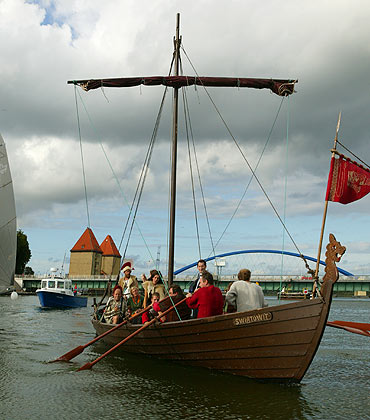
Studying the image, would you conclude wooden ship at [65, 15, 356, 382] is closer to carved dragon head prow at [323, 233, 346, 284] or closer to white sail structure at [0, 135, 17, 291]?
carved dragon head prow at [323, 233, 346, 284]

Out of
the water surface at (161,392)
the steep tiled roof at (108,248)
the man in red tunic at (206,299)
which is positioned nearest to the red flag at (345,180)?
the man in red tunic at (206,299)

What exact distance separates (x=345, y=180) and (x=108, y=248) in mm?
143743

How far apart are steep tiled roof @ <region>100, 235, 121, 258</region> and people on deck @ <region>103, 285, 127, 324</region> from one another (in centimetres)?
13485

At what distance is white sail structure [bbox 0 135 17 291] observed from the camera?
3164 centimetres

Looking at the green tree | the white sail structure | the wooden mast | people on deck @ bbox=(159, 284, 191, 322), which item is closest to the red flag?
people on deck @ bbox=(159, 284, 191, 322)

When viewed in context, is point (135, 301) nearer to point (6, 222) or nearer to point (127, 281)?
point (127, 281)

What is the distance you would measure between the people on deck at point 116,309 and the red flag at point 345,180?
7.09 meters

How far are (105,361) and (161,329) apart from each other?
2703 mm

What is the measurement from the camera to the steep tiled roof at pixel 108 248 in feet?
489

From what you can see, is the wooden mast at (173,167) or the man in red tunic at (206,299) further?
the wooden mast at (173,167)

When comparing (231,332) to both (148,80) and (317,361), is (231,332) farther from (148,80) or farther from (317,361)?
(148,80)

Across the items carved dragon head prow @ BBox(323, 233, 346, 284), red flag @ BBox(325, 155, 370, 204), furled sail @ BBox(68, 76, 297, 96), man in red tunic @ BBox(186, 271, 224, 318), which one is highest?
furled sail @ BBox(68, 76, 297, 96)

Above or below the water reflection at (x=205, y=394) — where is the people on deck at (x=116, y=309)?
above

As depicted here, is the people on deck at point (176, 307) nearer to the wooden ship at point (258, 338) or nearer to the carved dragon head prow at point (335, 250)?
the wooden ship at point (258, 338)
